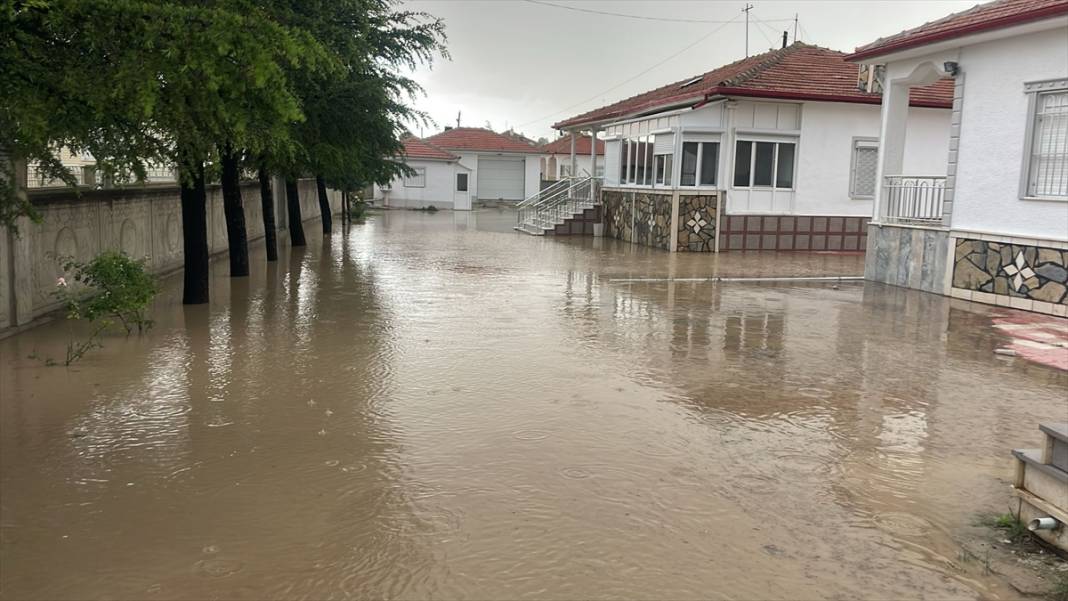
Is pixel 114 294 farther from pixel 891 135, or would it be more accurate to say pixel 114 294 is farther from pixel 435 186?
pixel 435 186

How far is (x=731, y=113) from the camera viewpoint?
21859mm

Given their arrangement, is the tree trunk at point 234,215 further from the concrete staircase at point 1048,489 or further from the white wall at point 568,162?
the white wall at point 568,162

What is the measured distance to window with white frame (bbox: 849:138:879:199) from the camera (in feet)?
74.8

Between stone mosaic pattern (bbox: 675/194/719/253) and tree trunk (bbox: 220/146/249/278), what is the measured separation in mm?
11759

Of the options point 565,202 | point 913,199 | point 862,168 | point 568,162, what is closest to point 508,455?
point 913,199

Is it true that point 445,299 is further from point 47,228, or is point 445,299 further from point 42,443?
point 42,443

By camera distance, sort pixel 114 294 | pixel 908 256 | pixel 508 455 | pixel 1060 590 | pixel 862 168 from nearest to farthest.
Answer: pixel 1060 590, pixel 508 455, pixel 114 294, pixel 908 256, pixel 862 168

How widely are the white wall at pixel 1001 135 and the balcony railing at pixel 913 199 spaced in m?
0.92

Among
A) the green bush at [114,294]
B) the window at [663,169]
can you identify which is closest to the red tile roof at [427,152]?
the window at [663,169]

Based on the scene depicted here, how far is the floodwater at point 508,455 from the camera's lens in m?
4.25

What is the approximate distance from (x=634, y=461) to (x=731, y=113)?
17676 millimetres

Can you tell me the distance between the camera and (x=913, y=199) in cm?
1543

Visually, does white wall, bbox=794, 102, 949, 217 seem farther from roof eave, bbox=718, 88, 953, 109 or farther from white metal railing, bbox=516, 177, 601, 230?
white metal railing, bbox=516, 177, 601, 230

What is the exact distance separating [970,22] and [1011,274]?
162 inches
